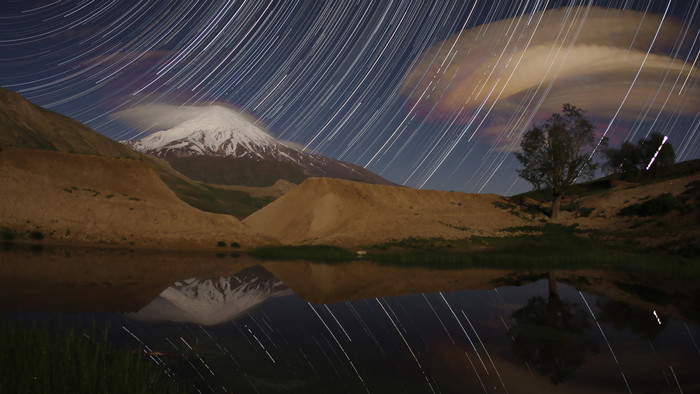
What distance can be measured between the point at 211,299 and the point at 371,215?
3412cm

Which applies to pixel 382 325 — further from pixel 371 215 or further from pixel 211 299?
pixel 371 215

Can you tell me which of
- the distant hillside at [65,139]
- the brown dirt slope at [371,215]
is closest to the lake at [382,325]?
the brown dirt slope at [371,215]

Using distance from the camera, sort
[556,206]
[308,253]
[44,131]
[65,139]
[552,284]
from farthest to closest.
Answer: [65,139], [44,131], [556,206], [308,253], [552,284]

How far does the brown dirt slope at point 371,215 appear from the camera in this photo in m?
45.2

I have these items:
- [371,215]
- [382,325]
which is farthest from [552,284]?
[371,215]

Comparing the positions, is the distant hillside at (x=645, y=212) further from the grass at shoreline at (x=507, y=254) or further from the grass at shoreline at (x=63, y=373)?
the grass at shoreline at (x=63, y=373)

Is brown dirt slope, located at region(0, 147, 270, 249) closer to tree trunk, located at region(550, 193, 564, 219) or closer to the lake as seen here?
the lake

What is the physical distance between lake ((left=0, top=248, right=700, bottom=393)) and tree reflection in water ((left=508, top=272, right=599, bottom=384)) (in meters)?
0.05

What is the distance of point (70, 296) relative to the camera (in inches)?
606

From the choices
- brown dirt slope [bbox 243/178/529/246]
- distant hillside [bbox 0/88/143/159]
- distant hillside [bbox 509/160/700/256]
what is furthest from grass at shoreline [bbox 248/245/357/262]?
distant hillside [bbox 0/88/143/159]

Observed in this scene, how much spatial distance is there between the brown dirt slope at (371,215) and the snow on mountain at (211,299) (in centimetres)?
2039

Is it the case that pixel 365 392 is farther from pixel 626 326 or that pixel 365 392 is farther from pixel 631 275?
pixel 631 275

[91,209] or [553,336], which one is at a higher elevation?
[553,336]

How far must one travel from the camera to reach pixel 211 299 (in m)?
16.7
